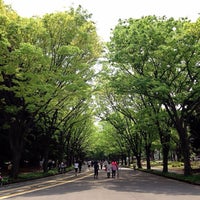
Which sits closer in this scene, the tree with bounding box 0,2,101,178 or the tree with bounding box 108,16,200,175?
the tree with bounding box 108,16,200,175

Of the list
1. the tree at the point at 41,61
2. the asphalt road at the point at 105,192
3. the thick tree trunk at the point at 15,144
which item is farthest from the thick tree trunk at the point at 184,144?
the thick tree trunk at the point at 15,144

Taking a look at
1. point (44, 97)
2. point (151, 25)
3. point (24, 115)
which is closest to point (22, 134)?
point (24, 115)

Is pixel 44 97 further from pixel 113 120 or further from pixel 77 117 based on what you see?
pixel 113 120

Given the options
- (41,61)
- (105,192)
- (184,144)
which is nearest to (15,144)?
(41,61)

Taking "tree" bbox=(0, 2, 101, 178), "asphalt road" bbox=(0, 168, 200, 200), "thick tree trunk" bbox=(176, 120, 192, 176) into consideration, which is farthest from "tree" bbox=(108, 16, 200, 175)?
"asphalt road" bbox=(0, 168, 200, 200)

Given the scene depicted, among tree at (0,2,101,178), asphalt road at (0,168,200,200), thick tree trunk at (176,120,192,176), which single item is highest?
tree at (0,2,101,178)

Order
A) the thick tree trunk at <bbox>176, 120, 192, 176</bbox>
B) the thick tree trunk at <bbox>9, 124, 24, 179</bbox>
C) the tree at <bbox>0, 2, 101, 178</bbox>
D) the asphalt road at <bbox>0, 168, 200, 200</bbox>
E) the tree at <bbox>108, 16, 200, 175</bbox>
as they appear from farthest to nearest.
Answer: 1. the thick tree trunk at <bbox>9, 124, 24, 179</bbox>
2. the thick tree trunk at <bbox>176, 120, 192, 176</bbox>
3. the tree at <bbox>0, 2, 101, 178</bbox>
4. the tree at <bbox>108, 16, 200, 175</bbox>
5. the asphalt road at <bbox>0, 168, 200, 200</bbox>

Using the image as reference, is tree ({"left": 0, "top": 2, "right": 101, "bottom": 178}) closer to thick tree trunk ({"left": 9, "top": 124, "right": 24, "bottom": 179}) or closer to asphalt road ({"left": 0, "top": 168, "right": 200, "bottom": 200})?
thick tree trunk ({"left": 9, "top": 124, "right": 24, "bottom": 179})

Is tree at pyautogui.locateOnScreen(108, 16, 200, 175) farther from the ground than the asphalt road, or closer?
farther from the ground

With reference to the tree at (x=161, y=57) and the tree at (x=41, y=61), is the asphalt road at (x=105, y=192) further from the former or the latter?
the tree at (x=41, y=61)

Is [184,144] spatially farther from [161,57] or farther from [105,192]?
[105,192]

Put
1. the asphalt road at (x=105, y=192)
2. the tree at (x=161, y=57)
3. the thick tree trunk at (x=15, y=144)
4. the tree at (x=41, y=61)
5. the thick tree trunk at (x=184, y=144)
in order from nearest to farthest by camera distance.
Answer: the asphalt road at (x=105, y=192) → the tree at (x=161, y=57) → the tree at (x=41, y=61) → the thick tree trunk at (x=184, y=144) → the thick tree trunk at (x=15, y=144)

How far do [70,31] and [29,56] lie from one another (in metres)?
4.10

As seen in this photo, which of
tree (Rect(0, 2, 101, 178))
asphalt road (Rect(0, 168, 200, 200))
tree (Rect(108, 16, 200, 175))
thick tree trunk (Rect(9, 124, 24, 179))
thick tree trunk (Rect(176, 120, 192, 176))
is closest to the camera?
asphalt road (Rect(0, 168, 200, 200))
